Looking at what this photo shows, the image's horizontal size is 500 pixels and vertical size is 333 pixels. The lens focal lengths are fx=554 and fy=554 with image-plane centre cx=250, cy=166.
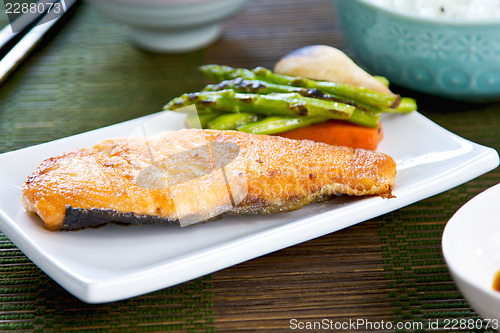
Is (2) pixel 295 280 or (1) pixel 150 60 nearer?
(2) pixel 295 280

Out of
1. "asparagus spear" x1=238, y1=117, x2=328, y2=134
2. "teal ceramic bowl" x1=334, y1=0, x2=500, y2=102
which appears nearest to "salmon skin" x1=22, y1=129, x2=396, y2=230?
"asparagus spear" x1=238, y1=117, x2=328, y2=134

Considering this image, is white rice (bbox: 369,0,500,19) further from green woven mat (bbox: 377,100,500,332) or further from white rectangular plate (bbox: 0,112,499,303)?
white rectangular plate (bbox: 0,112,499,303)

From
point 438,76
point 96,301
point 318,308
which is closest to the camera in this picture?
point 96,301

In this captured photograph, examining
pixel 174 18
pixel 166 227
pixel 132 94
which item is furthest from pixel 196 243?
pixel 174 18

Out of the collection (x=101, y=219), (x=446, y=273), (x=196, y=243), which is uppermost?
(x=101, y=219)

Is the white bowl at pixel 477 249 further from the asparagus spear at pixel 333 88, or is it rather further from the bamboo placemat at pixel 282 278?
the asparagus spear at pixel 333 88

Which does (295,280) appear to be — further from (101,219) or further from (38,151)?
(38,151)
